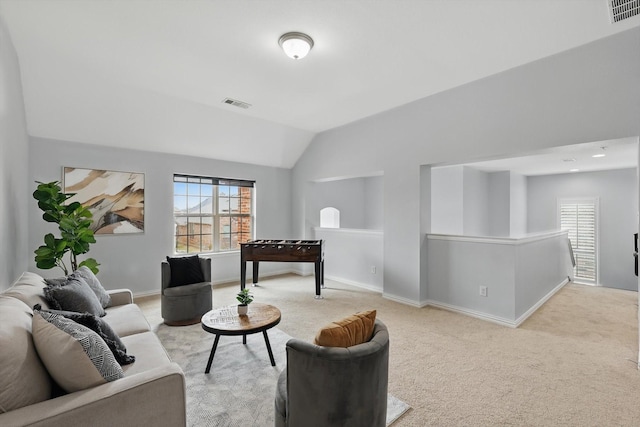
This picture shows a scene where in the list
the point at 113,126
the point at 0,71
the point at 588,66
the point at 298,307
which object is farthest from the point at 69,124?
the point at 588,66

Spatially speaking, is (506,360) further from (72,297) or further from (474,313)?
(72,297)

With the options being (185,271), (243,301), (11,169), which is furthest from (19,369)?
(11,169)

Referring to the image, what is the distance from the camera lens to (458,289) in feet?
13.0

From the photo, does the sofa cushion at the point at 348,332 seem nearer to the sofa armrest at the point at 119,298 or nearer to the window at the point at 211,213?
the sofa armrest at the point at 119,298

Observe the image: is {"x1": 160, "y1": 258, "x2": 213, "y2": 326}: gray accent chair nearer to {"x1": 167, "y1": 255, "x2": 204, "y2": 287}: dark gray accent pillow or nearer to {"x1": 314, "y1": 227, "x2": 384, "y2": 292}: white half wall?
{"x1": 167, "y1": 255, "x2": 204, "y2": 287}: dark gray accent pillow

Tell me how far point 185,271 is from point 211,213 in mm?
2076

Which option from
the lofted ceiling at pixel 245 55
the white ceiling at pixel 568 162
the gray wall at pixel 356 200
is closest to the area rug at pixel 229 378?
the lofted ceiling at pixel 245 55

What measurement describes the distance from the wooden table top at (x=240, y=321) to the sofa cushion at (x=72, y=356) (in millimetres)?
954

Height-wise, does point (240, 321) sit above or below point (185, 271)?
below

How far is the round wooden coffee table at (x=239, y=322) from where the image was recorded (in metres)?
2.34

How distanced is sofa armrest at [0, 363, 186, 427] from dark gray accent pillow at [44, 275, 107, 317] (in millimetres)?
1109

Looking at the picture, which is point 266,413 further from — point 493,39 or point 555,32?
point 555,32

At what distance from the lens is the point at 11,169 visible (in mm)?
2857

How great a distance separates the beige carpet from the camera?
202 cm
